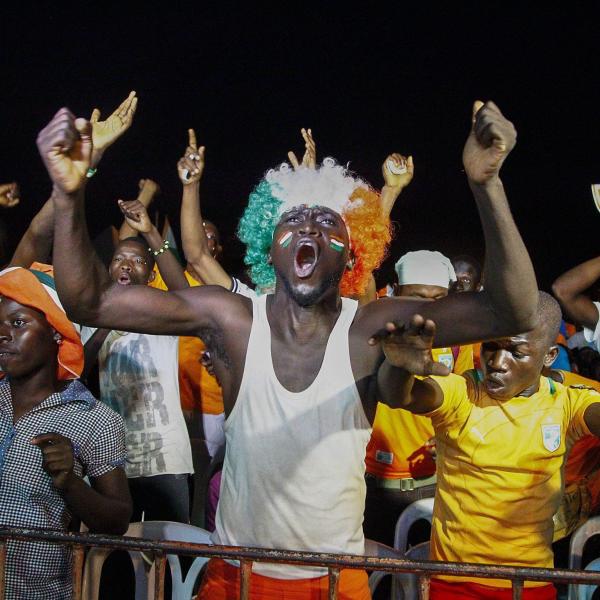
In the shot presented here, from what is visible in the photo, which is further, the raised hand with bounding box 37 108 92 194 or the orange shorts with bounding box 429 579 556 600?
the orange shorts with bounding box 429 579 556 600

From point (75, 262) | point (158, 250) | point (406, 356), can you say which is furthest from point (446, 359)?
point (75, 262)

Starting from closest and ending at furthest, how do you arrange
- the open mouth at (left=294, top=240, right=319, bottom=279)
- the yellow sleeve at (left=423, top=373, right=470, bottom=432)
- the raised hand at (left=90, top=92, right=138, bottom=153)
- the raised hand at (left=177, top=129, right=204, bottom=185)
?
the open mouth at (left=294, top=240, right=319, bottom=279) → the yellow sleeve at (left=423, top=373, right=470, bottom=432) → the raised hand at (left=90, top=92, right=138, bottom=153) → the raised hand at (left=177, top=129, right=204, bottom=185)

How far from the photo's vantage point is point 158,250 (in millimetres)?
4543

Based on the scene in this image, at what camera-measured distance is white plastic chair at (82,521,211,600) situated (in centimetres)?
321

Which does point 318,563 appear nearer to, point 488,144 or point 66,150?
point 488,144

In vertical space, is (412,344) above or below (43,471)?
above

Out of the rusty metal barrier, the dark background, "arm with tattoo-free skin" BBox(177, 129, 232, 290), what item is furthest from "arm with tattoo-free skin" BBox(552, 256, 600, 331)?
the dark background

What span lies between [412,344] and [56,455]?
4.09 feet

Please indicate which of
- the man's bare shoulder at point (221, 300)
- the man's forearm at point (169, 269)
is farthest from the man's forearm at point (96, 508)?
the man's forearm at point (169, 269)

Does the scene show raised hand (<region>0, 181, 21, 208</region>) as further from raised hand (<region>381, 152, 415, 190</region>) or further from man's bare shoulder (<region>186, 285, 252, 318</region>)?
man's bare shoulder (<region>186, 285, 252, 318</region>)

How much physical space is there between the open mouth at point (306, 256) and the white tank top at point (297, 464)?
308mm

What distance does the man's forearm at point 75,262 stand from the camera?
2182 mm

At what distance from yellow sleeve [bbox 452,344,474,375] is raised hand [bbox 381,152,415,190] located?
4.75 feet

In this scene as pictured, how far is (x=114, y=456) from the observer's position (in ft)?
9.39
